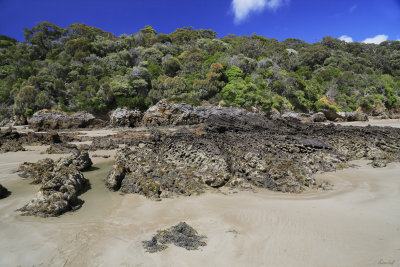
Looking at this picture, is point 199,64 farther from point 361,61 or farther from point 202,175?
point 361,61

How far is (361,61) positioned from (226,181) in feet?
196

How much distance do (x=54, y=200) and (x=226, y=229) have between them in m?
3.71

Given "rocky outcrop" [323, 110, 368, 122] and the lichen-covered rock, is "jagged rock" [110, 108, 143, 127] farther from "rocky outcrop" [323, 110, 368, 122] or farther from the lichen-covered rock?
"rocky outcrop" [323, 110, 368, 122]

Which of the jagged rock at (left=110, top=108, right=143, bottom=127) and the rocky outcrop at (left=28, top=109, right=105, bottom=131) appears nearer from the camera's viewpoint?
the rocky outcrop at (left=28, top=109, right=105, bottom=131)

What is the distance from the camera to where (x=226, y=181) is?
21.0 feet

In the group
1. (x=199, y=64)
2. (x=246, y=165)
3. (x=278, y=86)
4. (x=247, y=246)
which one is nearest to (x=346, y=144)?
(x=246, y=165)

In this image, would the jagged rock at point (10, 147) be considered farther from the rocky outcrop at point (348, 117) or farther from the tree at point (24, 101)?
the rocky outcrop at point (348, 117)

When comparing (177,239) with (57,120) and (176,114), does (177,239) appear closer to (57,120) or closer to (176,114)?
(176,114)

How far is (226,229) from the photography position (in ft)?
13.6

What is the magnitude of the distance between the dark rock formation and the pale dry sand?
108 millimetres

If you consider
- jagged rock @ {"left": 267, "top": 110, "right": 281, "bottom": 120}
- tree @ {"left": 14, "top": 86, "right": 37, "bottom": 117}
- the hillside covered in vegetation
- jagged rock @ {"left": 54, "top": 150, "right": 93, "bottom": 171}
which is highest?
the hillside covered in vegetation

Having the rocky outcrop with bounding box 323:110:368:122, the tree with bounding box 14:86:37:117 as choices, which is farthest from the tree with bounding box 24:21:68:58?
the rocky outcrop with bounding box 323:110:368:122

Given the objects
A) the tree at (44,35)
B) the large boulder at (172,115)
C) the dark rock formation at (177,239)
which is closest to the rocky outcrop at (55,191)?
the dark rock formation at (177,239)

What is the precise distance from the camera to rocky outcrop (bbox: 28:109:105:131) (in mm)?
20375
